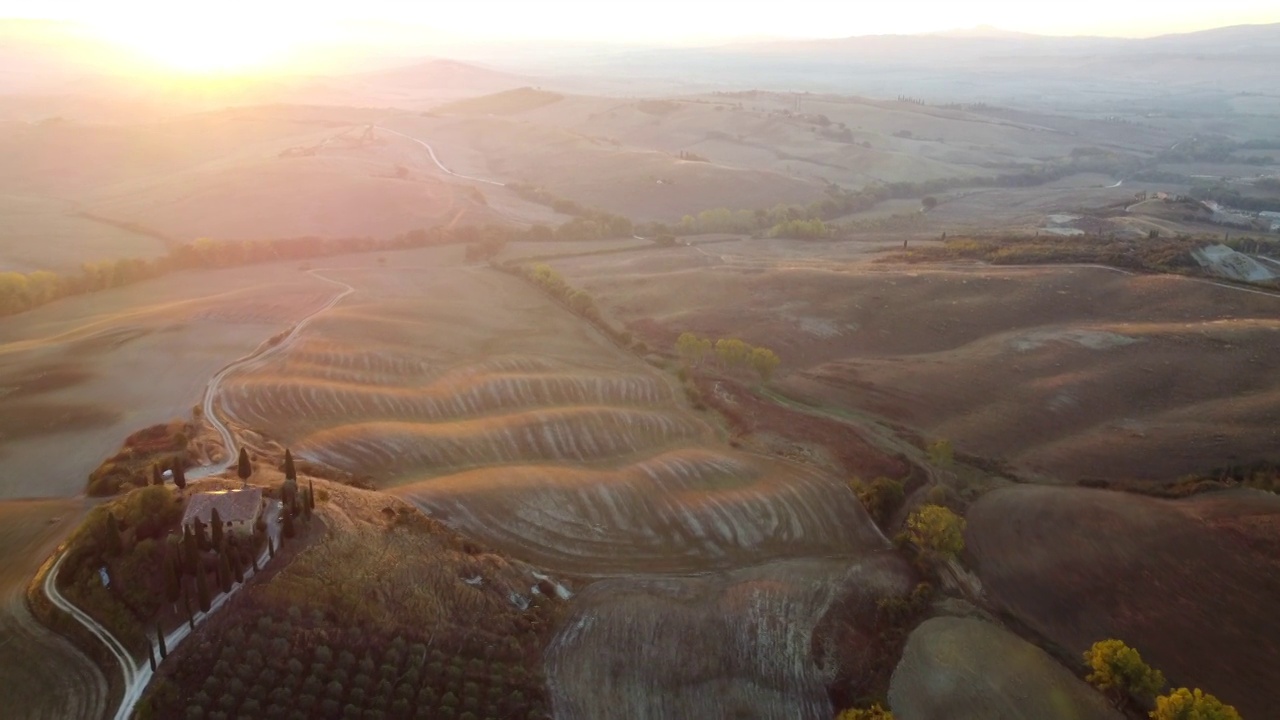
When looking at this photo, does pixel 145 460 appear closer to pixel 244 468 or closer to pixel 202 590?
pixel 244 468

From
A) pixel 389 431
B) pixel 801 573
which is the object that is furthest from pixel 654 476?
pixel 389 431

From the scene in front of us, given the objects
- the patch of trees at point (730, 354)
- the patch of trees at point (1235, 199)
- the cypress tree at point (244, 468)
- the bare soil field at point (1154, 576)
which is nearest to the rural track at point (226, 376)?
the cypress tree at point (244, 468)

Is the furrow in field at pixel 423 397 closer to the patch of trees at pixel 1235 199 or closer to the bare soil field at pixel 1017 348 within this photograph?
the bare soil field at pixel 1017 348

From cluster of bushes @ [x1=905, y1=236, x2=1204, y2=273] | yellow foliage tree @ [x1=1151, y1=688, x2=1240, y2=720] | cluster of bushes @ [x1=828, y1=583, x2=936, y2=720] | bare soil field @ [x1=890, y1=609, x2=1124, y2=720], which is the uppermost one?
cluster of bushes @ [x1=905, y1=236, x2=1204, y2=273]

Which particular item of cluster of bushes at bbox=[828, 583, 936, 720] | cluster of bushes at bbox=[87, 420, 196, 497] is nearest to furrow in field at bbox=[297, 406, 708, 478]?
cluster of bushes at bbox=[87, 420, 196, 497]

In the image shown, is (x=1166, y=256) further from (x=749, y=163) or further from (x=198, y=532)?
(x=749, y=163)

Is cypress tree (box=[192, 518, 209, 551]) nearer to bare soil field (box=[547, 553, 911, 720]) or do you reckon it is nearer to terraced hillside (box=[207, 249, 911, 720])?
terraced hillside (box=[207, 249, 911, 720])

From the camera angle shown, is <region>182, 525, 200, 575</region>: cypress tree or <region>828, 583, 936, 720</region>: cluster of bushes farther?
<region>828, 583, 936, 720</region>: cluster of bushes
